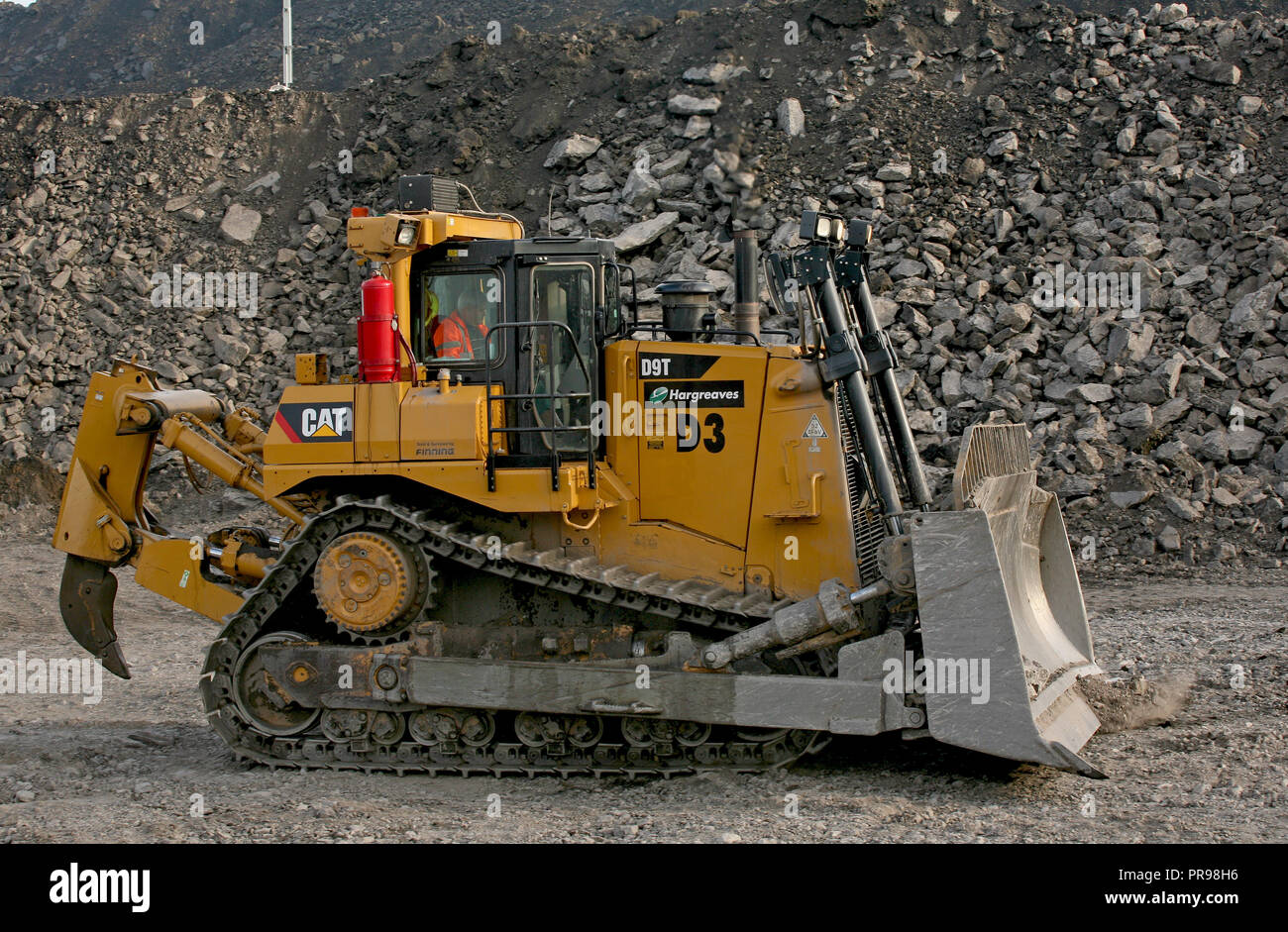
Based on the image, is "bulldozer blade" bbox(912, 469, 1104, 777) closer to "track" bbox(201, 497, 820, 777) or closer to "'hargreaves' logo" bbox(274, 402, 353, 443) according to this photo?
"track" bbox(201, 497, 820, 777)

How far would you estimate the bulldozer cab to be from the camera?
837 cm

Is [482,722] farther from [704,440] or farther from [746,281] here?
[746,281]

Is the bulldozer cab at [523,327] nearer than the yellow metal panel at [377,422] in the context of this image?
No

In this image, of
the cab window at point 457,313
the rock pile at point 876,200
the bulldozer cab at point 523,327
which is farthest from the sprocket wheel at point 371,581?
the rock pile at point 876,200

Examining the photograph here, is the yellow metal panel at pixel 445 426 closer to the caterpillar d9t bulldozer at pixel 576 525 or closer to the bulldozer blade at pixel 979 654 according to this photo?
the caterpillar d9t bulldozer at pixel 576 525

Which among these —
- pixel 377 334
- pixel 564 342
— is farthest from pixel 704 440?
pixel 377 334

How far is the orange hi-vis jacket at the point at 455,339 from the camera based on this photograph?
8.47 m

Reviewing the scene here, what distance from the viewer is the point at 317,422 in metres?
8.24

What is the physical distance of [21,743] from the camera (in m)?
9.16

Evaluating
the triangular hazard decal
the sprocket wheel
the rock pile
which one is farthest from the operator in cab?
the rock pile

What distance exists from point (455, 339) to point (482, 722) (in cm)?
247

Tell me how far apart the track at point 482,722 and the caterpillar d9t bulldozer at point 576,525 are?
19 millimetres

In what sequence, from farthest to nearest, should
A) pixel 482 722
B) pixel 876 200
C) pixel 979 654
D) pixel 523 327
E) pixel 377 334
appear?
pixel 876 200 < pixel 523 327 < pixel 377 334 < pixel 482 722 < pixel 979 654

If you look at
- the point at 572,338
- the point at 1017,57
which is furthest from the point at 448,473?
the point at 1017,57
